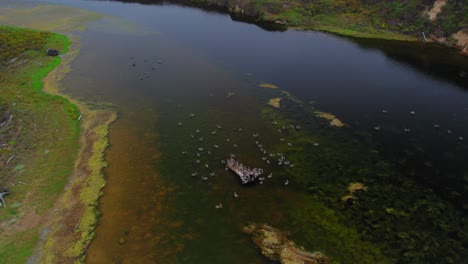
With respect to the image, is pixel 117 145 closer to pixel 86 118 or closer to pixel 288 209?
pixel 86 118

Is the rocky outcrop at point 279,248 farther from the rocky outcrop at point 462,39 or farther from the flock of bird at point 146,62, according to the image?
the rocky outcrop at point 462,39

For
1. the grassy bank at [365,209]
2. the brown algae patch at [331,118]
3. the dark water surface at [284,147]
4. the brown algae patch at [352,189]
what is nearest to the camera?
the grassy bank at [365,209]

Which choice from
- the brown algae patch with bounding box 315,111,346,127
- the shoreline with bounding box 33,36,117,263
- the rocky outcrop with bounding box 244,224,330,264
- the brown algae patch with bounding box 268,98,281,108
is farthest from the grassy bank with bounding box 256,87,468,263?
the shoreline with bounding box 33,36,117,263

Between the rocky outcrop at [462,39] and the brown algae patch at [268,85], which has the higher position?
the rocky outcrop at [462,39]

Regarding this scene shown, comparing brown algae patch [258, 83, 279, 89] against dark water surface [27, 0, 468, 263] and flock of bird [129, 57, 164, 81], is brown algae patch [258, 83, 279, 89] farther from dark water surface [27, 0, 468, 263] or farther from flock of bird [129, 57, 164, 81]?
flock of bird [129, 57, 164, 81]

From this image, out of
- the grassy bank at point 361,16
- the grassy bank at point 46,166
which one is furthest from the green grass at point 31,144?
the grassy bank at point 361,16

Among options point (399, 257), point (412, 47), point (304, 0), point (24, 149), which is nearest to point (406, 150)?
point (399, 257)
